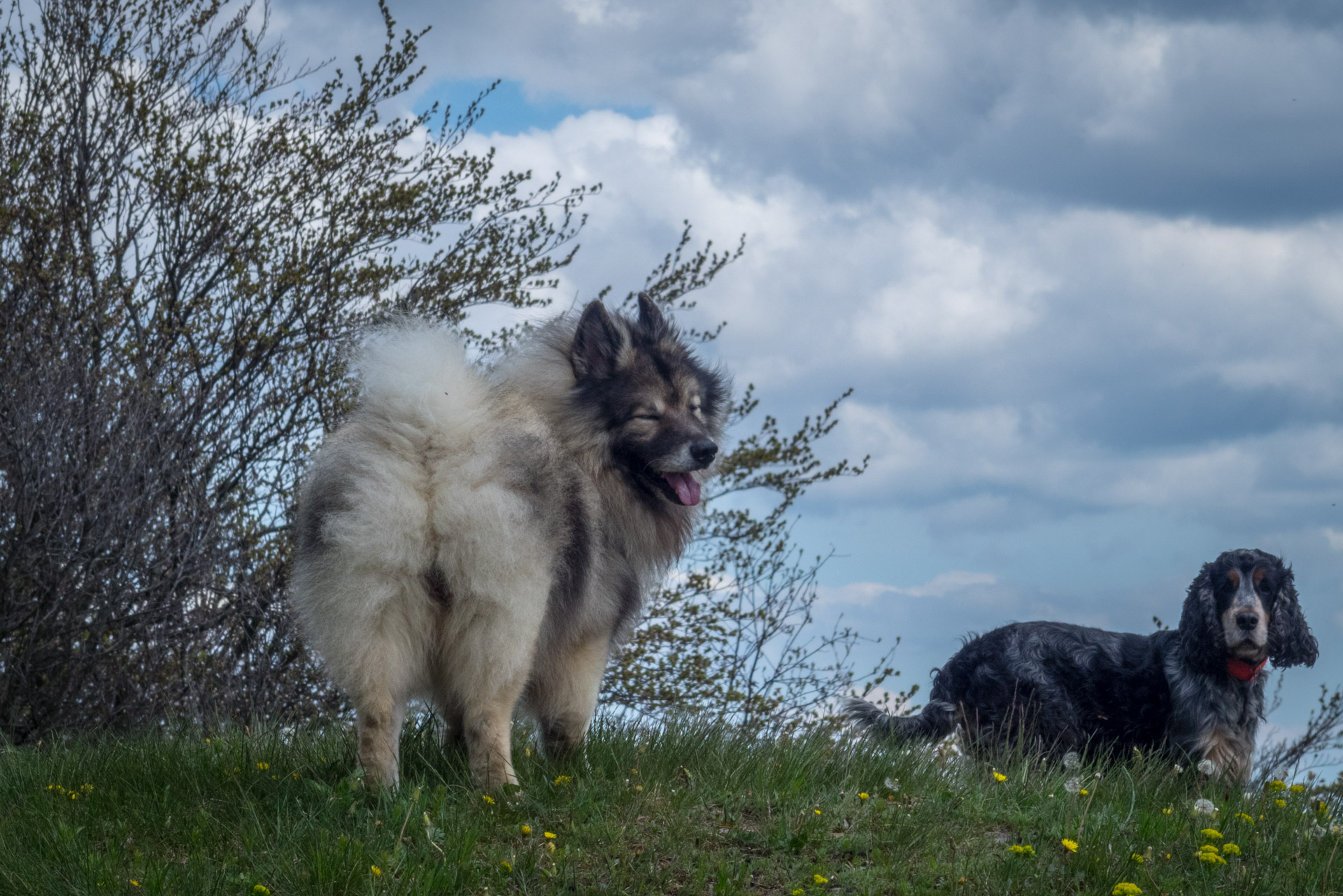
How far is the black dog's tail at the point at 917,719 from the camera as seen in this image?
7.43m

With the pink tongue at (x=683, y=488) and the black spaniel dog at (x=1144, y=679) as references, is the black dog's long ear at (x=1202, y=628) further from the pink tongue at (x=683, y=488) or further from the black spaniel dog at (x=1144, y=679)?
the pink tongue at (x=683, y=488)

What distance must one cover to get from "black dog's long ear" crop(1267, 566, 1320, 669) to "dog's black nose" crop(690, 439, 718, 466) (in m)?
3.78

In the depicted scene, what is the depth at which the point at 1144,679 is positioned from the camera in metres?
7.57

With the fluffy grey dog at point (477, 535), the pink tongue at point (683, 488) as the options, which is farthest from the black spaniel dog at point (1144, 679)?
the fluffy grey dog at point (477, 535)

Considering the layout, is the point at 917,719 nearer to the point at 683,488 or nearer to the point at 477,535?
the point at 683,488

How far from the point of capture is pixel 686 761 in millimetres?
5594

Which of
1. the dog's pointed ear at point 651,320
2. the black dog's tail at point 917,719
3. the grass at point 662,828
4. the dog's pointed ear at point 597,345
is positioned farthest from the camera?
the black dog's tail at point 917,719

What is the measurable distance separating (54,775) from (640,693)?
5803 mm

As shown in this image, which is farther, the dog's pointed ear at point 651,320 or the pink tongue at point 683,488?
the dog's pointed ear at point 651,320

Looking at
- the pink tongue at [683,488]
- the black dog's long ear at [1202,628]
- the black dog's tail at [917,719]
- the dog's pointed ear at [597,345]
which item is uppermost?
the dog's pointed ear at [597,345]

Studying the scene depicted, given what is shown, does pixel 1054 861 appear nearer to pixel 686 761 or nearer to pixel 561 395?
pixel 686 761

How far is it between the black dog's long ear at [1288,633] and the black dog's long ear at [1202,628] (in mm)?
374

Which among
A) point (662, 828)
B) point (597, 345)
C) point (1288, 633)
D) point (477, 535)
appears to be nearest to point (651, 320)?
point (597, 345)

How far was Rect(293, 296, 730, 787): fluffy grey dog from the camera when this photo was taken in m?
4.97
